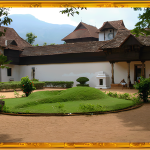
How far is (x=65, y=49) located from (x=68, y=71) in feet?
9.64

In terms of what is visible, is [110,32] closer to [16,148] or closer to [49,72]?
[49,72]

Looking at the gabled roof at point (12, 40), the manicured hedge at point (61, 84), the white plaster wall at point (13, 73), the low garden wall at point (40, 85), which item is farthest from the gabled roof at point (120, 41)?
the white plaster wall at point (13, 73)

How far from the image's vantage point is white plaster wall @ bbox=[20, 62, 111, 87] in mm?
22141

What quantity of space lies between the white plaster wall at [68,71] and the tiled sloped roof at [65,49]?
65.5 inches

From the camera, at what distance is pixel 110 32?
30.0 meters

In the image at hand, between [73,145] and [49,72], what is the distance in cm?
2171

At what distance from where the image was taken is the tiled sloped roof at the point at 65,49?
22747mm

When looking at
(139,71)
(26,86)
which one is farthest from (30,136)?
(139,71)

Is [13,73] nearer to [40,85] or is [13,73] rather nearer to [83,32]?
[40,85]

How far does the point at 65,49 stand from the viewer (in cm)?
2411

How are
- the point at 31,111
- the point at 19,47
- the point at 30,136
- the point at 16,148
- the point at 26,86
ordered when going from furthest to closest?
1. the point at 19,47
2. the point at 26,86
3. the point at 31,111
4. the point at 30,136
5. the point at 16,148

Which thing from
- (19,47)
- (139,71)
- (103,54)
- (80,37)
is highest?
(80,37)

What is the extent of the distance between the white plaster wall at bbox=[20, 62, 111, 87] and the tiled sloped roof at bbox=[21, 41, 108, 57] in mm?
1665

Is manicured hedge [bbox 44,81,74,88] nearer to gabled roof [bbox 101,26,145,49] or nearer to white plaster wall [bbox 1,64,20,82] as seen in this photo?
white plaster wall [bbox 1,64,20,82]
